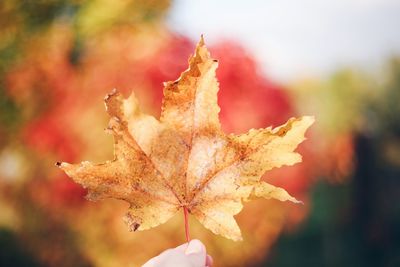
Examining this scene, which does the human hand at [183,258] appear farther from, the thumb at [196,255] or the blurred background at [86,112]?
the blurred background at [86,112]

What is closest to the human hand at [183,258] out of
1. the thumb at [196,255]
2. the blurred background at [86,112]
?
the thumb at [196,255]

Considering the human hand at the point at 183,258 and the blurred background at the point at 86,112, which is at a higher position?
the blurred background at the point at 86,112

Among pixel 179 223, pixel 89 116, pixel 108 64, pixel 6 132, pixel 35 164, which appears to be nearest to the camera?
pixel 179 223

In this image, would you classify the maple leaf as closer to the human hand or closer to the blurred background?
the human hand

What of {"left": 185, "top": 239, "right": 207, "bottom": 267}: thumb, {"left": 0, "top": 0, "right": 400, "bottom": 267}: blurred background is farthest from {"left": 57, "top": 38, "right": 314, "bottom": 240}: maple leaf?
{"left": 0, "top": 0, "right": 400, "bottom": 267}: blurred background

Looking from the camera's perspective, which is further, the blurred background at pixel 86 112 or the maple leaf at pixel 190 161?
the blurred background at pixel 86 112

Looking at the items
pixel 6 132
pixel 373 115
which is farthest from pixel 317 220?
pixel 6 132

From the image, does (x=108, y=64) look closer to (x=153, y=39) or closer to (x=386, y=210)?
(x=153, y=39)

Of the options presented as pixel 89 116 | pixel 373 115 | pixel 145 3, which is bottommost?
pixel 89 116
